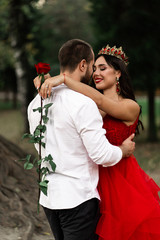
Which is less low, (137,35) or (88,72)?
(137,35)

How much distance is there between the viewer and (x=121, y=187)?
2.88m

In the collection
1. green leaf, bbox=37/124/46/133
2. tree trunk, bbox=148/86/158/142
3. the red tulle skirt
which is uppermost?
green leaf, bbox=37/124/46/133

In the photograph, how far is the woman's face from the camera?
3.13 meters

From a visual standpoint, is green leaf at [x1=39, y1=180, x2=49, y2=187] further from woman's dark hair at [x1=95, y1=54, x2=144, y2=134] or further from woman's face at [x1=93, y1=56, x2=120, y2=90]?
woman's dark hair at [x1=95, y1=54, x2=144, y2=134]

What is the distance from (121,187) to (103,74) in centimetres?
102

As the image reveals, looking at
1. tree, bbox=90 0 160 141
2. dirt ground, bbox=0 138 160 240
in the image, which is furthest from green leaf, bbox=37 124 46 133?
tree, bbox=90 0 160 141

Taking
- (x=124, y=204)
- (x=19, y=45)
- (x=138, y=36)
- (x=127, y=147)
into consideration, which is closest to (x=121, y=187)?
(x=124, y=204)

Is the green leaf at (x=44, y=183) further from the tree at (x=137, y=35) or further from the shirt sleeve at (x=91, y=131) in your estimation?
the tree at (x=137, y=35)

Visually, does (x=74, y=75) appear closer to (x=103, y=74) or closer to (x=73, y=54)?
(x=73, y=54)

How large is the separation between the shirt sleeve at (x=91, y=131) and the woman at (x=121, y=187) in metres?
0.30

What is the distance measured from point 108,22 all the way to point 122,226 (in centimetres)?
1330

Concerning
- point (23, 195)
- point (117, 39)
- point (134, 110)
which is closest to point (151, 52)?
point (117, 39)

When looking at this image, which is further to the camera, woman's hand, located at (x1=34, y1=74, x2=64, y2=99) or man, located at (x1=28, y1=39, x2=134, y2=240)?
woman's hand, located at (x1=34, y1=74, x2=64, y2=99)

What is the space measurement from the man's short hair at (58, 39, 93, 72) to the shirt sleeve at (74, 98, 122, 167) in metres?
0.35
